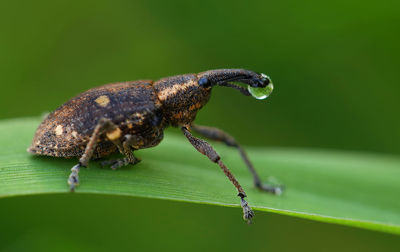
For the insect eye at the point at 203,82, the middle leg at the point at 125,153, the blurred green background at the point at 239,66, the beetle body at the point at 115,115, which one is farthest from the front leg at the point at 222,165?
the blurred green background at the point at 239,66

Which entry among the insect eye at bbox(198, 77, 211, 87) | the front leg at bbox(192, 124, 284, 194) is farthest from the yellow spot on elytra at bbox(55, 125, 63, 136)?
the front leg at bbox(192, 124, 284, 194)

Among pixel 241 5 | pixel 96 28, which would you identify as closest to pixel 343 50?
pixel 241 5

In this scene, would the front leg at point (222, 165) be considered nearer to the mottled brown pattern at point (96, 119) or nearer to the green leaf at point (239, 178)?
the green leaf at point (239, 178)

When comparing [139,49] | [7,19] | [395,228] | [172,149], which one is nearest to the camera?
[395,228]

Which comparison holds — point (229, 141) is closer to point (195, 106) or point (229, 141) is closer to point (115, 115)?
point (195, 106)

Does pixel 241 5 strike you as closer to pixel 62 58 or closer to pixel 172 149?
pixel 172 149

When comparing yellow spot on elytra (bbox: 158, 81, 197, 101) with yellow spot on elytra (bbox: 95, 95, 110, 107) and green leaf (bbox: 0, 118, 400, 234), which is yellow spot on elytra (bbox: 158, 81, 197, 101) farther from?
green leaf (bbox: 0, 118, 400, 234)

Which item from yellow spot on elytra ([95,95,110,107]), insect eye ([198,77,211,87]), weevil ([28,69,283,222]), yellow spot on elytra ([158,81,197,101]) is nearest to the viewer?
weevil ([28,69,283,222])
